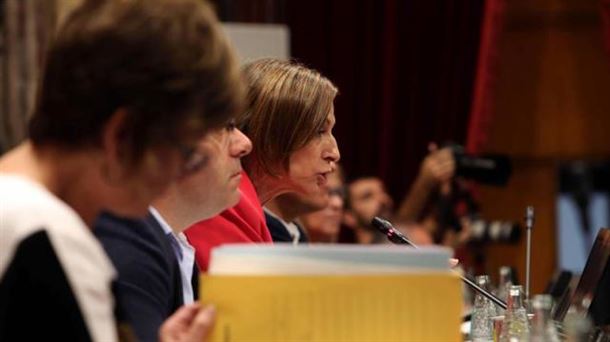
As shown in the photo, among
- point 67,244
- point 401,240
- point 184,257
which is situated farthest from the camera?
point 401,240

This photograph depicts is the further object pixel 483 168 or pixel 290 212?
pixel 483 168

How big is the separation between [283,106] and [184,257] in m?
0.66

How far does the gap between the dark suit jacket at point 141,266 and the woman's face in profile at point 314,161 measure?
824 mm

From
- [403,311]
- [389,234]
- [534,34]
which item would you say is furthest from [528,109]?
[403,311]

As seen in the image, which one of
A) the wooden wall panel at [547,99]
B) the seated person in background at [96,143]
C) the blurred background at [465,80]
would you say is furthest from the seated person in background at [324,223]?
the seated person in background at [96,143]

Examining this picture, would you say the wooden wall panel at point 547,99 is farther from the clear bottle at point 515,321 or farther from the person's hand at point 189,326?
the person's hand at point 189,326

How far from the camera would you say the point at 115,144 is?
49.4 inches

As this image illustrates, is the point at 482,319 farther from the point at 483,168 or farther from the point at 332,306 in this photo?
the point at 483,168

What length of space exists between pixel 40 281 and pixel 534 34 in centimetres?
470

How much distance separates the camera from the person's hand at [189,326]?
141cm

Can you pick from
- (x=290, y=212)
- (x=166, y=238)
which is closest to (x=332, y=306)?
(x=166, y=238)

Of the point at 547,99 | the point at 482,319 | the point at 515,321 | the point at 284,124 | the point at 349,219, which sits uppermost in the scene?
the point at 284,124

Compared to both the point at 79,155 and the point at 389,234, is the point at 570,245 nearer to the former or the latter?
the point at 389,234

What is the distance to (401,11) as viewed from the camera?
5.63 metres
